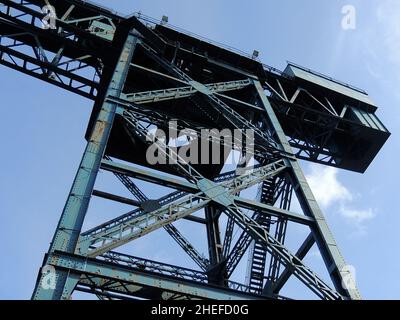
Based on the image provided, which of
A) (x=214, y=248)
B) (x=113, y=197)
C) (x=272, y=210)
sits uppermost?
(x=113, y=197)

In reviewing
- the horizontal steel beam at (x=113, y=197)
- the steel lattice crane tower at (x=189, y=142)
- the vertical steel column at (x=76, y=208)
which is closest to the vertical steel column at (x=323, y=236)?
the steel lattice crane tower at (x=189, y=142)

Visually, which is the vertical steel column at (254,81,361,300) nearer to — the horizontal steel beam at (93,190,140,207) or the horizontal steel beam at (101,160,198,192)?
the horizontal steel beam at (101,160,198,192)

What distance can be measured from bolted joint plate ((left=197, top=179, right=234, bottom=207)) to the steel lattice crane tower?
2cm

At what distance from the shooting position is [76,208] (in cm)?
784

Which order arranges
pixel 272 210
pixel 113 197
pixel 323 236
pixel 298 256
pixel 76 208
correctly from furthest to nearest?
pixel 113 197 → pixel 298 256 → pixel 272 210 → pixel 323 236 → pixel 76 208

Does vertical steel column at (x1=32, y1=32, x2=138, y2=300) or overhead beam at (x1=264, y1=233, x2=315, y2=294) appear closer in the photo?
vertical steel column at (x1=32, y1=32, x2=138, y2=300)

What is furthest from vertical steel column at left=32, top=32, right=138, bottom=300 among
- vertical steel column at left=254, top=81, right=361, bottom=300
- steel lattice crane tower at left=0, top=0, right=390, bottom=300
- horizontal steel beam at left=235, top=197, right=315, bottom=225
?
vertical steel column at left=254, top=81, right=361, bottom=300

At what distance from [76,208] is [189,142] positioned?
20.7ft

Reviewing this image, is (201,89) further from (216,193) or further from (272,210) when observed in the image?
(272,210)

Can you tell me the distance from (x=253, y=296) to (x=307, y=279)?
1.33 metres

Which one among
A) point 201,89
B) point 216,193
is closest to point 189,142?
point 201,89

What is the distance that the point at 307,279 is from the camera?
8.38m

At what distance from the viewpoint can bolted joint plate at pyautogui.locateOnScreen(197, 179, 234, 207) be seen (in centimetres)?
923
